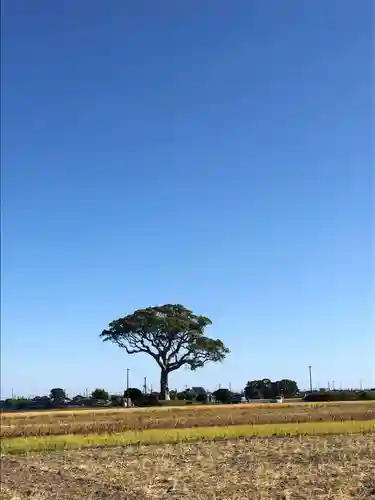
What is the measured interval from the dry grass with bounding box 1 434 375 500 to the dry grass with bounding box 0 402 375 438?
3.56 feet

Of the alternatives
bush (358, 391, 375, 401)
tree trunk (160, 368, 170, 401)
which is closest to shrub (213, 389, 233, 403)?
tree trunk (160, 368, 170, 401)

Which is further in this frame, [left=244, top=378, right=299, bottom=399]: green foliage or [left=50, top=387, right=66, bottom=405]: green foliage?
[left=50, top=387, right=66, bottom=405]: green foliage

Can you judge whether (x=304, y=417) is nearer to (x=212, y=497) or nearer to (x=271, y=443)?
(x=212, y=497)

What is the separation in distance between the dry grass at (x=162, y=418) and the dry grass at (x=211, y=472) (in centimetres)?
109

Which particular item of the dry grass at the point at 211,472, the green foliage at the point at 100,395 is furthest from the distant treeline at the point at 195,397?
the dry grass at the point at 211,472

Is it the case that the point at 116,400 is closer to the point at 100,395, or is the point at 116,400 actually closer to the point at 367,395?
the point at 100,395

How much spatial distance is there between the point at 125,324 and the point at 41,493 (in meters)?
4.95

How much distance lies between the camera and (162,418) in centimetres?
2370

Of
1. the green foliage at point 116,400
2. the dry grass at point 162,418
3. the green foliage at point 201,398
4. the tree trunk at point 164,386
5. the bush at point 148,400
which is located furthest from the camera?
the green foliage at point 201,398

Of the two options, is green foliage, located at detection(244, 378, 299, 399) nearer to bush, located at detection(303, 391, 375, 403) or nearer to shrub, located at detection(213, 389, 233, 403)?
bush, located at detection(303, 391, 375, 403)

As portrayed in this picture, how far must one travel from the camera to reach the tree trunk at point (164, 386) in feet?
43.0

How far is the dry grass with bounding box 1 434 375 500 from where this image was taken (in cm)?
1320

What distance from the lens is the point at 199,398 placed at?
60.5 feet

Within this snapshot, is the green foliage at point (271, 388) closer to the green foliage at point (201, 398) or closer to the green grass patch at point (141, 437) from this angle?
the green foliage at point (201, 398)
